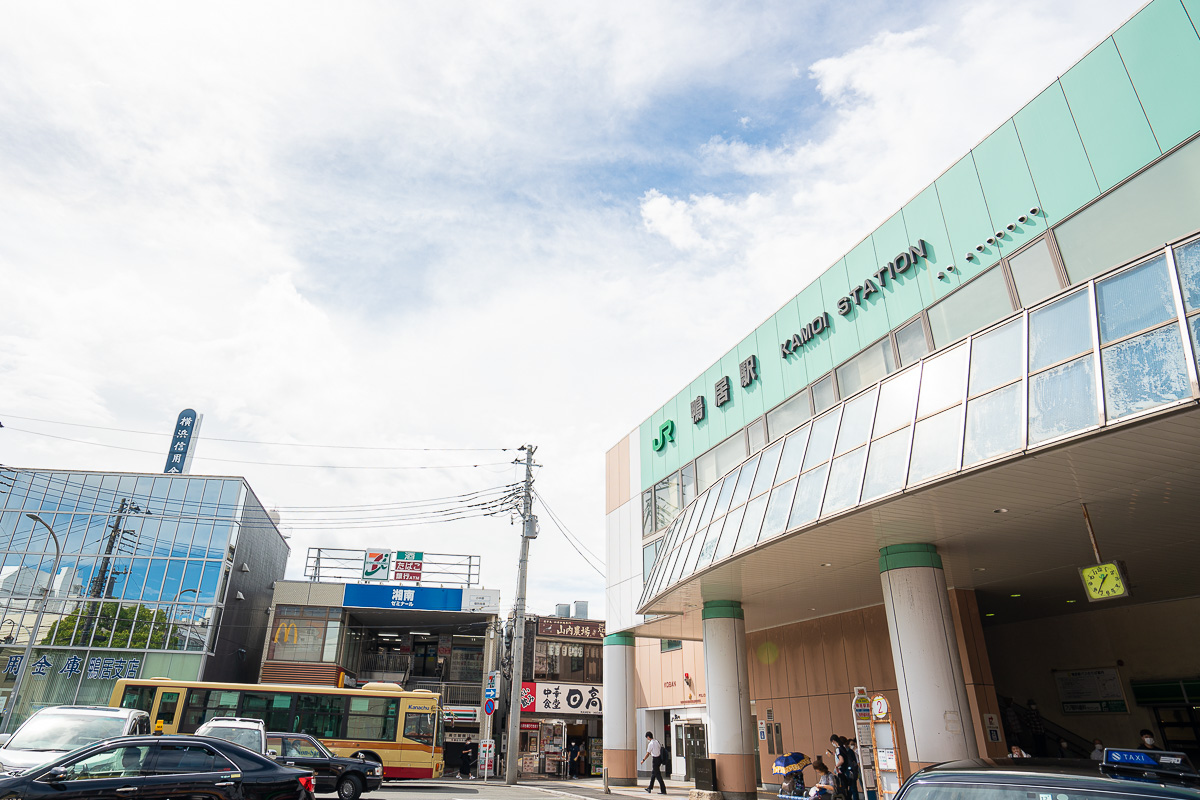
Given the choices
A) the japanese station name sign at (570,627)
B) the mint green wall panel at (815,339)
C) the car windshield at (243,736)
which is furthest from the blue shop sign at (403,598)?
the mint green wall panel at (815,339)

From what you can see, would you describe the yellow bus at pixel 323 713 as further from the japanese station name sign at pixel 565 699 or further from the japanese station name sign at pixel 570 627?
the japanese station name sign at pixel 570 627

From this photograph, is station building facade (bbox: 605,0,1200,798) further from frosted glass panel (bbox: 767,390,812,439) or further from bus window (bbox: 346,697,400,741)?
bus window (bbox: 346,697,400,741)

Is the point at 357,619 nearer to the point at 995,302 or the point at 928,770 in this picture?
the point at 995,302

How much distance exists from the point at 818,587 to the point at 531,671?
29.2 metres

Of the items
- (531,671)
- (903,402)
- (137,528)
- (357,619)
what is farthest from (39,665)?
(903,402)

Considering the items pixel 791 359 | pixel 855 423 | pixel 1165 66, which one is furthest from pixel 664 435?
pixel 1165 66

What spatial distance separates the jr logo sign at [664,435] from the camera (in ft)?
82.6

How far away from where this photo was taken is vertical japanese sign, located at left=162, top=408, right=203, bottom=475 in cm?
3978

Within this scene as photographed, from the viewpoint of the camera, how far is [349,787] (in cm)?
1571

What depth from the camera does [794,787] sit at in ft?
46.6

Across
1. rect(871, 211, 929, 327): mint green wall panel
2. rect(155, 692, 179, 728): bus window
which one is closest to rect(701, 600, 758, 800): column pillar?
rect(871, 211, 929, 327): mint green wall panel

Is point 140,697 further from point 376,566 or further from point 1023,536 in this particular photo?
point 1023,536

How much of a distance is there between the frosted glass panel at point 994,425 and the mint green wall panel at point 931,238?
565 cm

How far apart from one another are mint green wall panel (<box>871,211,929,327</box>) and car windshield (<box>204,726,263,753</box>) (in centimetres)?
1606
